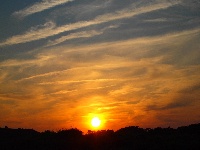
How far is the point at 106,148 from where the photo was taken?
26.7m

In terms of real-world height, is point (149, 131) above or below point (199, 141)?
above

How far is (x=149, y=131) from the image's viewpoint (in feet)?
117

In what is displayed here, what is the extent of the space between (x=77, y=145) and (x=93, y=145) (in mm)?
1613

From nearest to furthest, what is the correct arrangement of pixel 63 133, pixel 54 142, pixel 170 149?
1. pixel 170 149
2. pixel 54 142
3. pixel 63 133

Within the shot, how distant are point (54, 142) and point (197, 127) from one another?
18.5 m

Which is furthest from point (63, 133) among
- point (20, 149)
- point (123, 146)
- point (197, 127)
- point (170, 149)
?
point (197, 127)

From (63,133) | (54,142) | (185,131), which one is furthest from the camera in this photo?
(185,131)

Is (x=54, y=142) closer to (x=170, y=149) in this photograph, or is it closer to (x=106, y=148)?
(x=106, y=148)

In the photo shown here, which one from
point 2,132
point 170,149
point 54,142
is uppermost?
point 2,132

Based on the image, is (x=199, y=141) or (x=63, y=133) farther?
(x=63, y=133)

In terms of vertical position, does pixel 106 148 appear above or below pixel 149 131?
below

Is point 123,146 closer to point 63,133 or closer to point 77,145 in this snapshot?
point 77,145

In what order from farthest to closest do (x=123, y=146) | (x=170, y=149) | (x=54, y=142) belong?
(x=54, y=142)
(x=123, y=146)
(x=170, y=149)

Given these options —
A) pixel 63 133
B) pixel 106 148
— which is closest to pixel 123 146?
pixel 106 148
